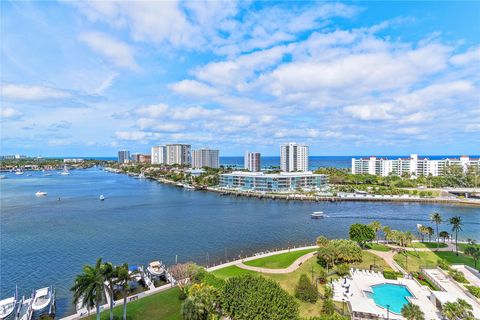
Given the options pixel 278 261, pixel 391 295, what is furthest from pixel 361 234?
pixel 278 261

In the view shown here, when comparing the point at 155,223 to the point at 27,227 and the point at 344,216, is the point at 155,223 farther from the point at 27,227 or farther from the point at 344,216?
the point at 344,216

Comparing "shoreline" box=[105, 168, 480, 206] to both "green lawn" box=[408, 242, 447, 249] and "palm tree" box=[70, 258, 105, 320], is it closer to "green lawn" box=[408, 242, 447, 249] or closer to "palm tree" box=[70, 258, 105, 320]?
"green lawn" box=[408, 242, 447, 249]

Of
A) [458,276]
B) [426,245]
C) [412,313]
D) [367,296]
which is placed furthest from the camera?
[426,245]

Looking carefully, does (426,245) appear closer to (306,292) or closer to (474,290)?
(474,290)

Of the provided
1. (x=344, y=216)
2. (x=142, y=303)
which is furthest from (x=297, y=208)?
(x=142, y=303)

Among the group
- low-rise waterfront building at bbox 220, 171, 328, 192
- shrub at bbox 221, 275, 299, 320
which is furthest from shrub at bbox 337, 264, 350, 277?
low-rise waterfront building at bbox 220, 171, 328, 192

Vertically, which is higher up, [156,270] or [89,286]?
[89,286]
